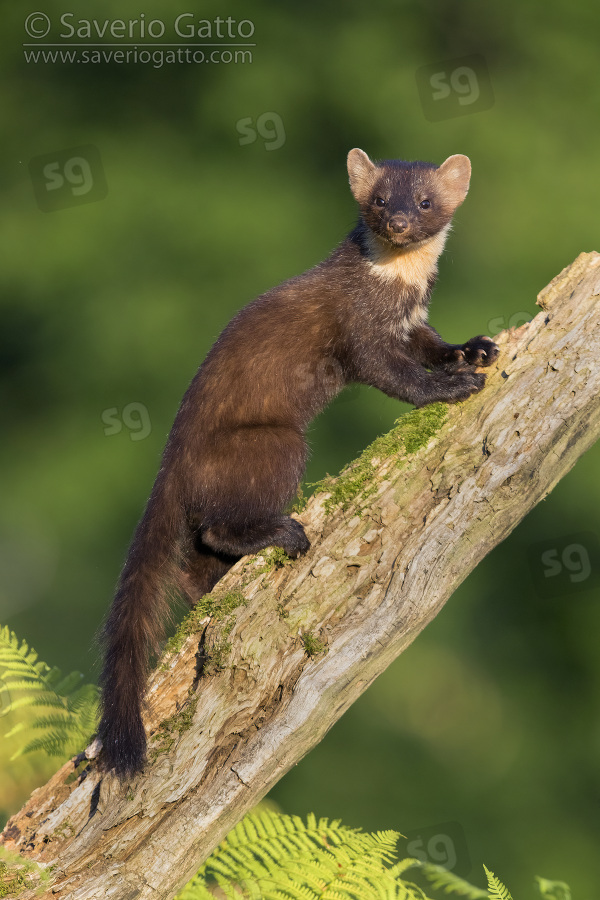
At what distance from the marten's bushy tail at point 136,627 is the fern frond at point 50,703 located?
0.63 metres

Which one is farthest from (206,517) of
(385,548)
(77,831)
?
(77,831)

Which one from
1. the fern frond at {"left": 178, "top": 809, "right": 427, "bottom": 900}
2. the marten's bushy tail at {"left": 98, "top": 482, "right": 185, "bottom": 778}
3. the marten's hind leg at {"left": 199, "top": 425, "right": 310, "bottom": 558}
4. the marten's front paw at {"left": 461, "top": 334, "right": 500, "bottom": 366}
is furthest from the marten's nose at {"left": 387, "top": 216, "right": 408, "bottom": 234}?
the fern frond at {"left": 178, "top": 809, "right": 427, "bottom": 900}

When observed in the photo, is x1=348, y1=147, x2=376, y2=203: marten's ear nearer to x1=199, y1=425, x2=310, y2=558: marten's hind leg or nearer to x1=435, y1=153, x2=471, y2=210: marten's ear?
x1=435, y1=153, x2=471, y2=210: marten's ear

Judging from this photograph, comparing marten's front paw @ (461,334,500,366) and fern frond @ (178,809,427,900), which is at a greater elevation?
marten's front paw @ (461,334,500,366)

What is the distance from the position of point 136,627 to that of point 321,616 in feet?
3.19

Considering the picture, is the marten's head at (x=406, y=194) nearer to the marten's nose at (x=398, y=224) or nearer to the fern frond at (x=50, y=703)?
the marten's nose at (x=398, y=224)

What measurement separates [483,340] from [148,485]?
18.9 ft

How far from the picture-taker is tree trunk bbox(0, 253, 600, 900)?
3838 millimetres

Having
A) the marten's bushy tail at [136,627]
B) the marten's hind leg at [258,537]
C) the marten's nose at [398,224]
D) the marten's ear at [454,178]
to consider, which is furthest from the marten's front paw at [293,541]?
the marten's ear at [454,178]

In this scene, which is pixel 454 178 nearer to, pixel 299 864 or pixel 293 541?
pixel 293 541

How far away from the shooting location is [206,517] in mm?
4977

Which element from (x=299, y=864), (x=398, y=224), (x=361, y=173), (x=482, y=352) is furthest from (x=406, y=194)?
(x=299, y=864)

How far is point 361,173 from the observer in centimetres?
571

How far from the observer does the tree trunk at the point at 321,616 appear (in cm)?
384
